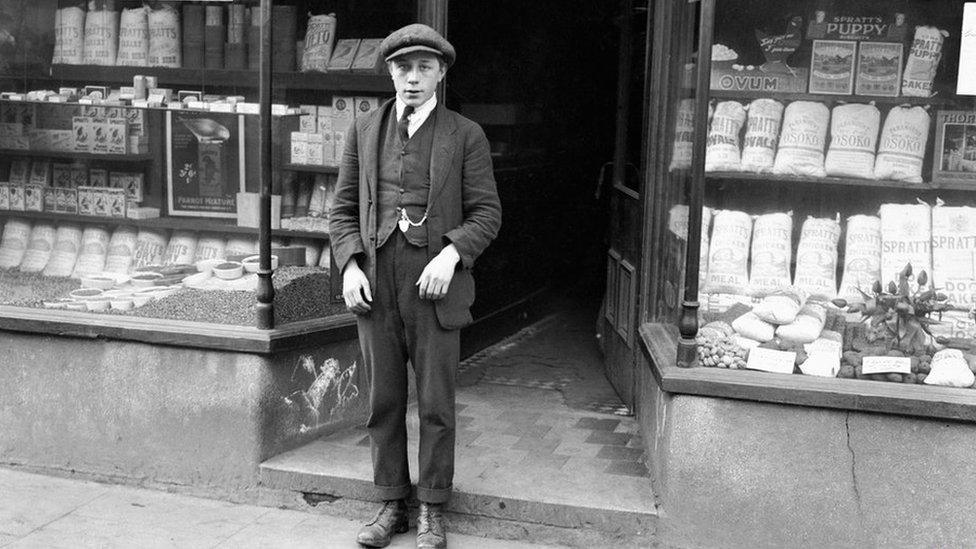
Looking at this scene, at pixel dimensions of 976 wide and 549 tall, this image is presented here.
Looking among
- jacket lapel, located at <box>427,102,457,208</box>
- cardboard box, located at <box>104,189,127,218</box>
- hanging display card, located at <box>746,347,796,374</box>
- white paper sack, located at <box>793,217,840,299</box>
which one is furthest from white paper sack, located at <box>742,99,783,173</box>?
cardboard box, located at <box>104,189,127,218</box>

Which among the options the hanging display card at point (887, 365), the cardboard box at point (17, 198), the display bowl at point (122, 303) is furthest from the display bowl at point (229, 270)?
the hanging display card at point (887, 365)

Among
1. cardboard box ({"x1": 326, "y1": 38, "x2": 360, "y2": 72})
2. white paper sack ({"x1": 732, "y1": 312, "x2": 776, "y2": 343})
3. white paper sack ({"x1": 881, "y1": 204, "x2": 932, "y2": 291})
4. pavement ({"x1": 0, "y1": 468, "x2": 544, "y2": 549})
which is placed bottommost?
pavement ({"x1": 0, "y1": 468, "x2": 544, "y2": 549})

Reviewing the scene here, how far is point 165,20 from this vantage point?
18.1 ft

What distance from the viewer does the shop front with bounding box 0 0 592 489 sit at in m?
4.96

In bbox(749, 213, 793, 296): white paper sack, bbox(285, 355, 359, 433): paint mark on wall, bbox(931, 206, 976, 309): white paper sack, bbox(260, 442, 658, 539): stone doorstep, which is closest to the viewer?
bbox(260, 442, 658, 539): stone doorstep

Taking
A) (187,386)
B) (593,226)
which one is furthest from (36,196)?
(593,226)

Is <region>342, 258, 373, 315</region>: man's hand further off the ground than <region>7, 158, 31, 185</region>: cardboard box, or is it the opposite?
<region>7, 158, 31, 185</region>: cardboard box

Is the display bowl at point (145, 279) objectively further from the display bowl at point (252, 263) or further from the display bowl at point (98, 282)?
the display bowl at point (252, 263)

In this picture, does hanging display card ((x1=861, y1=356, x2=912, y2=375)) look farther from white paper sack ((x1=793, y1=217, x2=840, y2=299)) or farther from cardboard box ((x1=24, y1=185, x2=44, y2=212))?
cardboard box ((x1=24, y1=185, x2=44, y2=212))

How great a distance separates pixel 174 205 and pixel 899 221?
139 inches

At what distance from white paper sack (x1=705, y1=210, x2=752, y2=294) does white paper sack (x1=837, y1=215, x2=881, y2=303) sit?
0.43 m

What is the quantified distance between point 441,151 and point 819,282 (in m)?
1.80

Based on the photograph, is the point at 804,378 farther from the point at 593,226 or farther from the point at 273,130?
the point at 593,226

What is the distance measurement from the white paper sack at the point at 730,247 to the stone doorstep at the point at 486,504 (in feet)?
3.67
